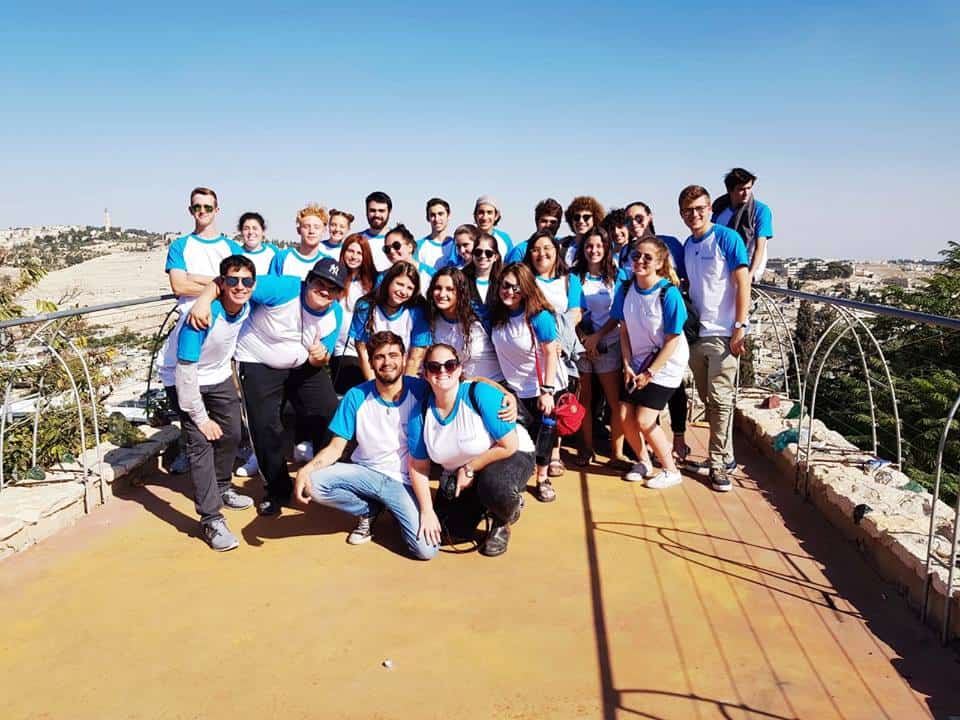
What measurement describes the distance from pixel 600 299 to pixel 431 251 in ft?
5.58

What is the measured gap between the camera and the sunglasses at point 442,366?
3.58 m

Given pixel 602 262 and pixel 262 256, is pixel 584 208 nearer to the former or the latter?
pixel 602 262

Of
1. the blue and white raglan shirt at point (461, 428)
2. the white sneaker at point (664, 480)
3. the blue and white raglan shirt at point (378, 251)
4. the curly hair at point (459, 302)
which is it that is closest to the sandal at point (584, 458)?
the white sneaker at point (664, 480)

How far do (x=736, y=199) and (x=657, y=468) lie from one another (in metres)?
2.24

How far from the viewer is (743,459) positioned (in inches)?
218

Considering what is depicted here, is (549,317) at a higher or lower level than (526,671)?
higher

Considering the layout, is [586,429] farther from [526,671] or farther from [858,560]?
[526,671]

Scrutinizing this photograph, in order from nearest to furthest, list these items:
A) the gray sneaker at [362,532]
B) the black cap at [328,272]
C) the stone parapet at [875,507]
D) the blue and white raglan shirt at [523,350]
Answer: the stone parapet at [875,507] → the gray sneaker at [362,532] → the black cap at [328,272] → the blue and white raglan shirt at [523,350]

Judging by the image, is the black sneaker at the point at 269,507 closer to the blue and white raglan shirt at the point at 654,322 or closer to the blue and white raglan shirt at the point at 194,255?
the blue and white raglan shirt at the point at 194,255

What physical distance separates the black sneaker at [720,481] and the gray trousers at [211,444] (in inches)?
133

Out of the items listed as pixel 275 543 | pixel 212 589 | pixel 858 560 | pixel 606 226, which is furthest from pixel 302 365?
pixel 858 560

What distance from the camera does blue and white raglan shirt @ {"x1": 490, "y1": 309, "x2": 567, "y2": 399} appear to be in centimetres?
430

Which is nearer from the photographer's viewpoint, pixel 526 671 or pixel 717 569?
pixel 526 671

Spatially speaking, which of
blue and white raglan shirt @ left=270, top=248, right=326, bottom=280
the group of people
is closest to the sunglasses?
the group of people
